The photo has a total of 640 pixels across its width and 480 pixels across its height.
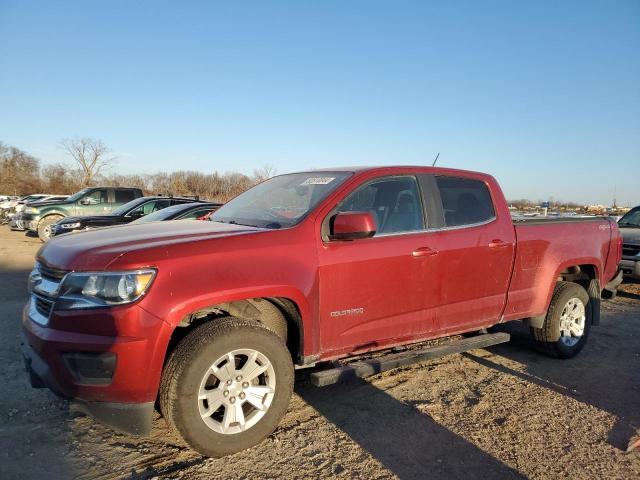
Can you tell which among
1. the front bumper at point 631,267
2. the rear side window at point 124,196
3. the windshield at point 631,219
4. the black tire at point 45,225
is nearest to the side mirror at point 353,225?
the front bumper at point 631,267

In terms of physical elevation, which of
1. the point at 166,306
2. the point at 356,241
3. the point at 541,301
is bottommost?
the point at 541,301

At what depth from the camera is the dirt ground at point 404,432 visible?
9.04ft

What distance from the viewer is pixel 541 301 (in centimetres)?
461

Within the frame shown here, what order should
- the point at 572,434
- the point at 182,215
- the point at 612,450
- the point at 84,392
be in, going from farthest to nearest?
the point at 182,215, the point at 572,434, the point at 612,450, the point at 84,392

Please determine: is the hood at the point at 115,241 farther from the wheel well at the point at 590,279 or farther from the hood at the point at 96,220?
the hood at the point at 96,220

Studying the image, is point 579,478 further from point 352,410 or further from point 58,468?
point 58,468

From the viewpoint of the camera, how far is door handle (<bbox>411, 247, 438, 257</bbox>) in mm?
3611

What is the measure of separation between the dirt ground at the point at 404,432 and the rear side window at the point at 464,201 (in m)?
1.48

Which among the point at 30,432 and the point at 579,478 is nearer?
the point at 579,478

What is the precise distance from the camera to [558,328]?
476 centimetres

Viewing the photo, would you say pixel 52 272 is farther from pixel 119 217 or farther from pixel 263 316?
pixel 119 217

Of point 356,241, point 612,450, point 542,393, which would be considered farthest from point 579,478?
point 356,241

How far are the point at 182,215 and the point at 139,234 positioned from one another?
5.51 metres

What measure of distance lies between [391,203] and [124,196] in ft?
48.9
